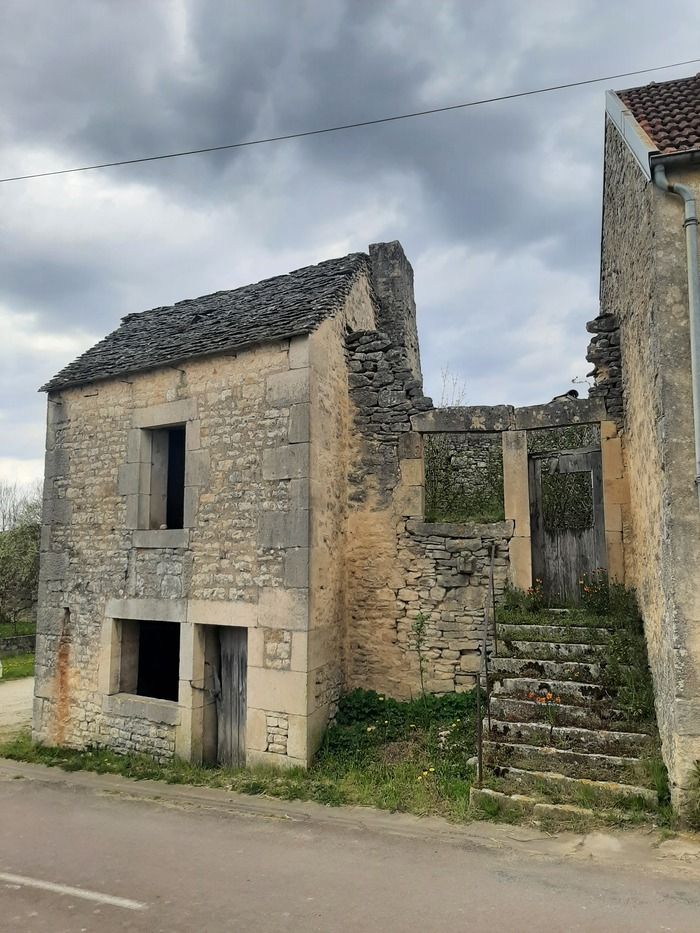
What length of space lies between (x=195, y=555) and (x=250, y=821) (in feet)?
11.3

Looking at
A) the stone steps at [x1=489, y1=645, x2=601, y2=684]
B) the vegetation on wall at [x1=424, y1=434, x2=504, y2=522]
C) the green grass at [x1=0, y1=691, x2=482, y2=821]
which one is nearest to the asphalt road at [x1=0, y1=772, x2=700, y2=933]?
the green grass at [x1=0, y1=691, x2=482, y2=821]

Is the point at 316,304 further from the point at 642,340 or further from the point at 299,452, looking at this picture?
the point at 642,340

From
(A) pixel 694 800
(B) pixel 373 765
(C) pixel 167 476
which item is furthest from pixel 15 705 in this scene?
(A) pixel 694 800

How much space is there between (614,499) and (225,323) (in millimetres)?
6104

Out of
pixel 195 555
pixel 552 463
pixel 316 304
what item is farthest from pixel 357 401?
Result: pixel 552 463

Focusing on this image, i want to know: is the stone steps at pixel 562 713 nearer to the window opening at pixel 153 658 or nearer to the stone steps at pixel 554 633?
the stone steps at pixel 554 633

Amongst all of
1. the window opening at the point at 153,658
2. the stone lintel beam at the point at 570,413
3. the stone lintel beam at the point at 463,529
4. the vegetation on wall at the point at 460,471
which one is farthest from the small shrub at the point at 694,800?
the vegetation on wall at the point at 460,471

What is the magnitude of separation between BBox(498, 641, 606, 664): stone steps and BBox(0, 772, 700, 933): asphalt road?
7.97 ft

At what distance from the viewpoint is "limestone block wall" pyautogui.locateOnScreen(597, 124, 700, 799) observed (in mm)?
5172

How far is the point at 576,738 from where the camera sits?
609 centimetres

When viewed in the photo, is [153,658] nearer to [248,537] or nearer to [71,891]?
[248,537]

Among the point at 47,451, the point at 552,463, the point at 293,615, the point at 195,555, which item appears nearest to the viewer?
the point at 293,615

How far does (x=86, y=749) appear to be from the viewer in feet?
29.3

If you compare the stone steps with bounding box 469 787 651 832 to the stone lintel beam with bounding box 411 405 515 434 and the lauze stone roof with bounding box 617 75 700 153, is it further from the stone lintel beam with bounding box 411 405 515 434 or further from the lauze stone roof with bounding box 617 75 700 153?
the lauze stone roof with bounding box 617 75 700 153
